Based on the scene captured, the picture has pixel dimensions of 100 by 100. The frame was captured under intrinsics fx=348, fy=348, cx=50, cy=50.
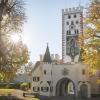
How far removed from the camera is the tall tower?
90.1 meters

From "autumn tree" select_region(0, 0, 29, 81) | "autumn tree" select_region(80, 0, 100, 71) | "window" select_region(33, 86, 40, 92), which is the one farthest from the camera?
"window" select_region(33, 86, 40, 92)

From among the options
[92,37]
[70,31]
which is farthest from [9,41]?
[70,31]

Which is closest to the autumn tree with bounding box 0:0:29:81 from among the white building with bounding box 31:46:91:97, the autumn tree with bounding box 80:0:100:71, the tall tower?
the autumn tree with bounding box 80:0:100:71

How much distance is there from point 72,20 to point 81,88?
34.1 m

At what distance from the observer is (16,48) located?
41625mm

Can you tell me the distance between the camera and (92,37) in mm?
25578

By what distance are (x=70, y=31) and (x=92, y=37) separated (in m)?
69.7

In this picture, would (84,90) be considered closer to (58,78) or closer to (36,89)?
(58,78)

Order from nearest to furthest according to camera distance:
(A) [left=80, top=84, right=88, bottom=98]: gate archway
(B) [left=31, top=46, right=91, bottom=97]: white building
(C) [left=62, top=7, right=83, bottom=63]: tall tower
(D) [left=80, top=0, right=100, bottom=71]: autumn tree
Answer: (D) [left=80, top=0, right=100, bottom=71]: autumn tree, (A) [left=80, top=84, right=88, bottom=98]: gate archway, (B) [left=31, top=46, right=91, bottom=97]: white building, (C) [left=62, top=7, right=83, bottom=63]: tall tower

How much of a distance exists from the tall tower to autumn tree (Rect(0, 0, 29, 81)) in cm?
4643

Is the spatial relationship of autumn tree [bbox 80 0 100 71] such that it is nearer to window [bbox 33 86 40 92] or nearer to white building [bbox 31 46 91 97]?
white building [bbox 31 46 91 97]

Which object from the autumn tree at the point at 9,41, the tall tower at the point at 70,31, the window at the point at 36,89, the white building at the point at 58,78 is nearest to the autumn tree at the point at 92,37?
the autumn tree at the point at 9,41

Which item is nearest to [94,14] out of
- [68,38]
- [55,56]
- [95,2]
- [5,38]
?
[95,2]

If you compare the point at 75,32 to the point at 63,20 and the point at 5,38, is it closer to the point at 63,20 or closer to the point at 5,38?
the point at 63,20
